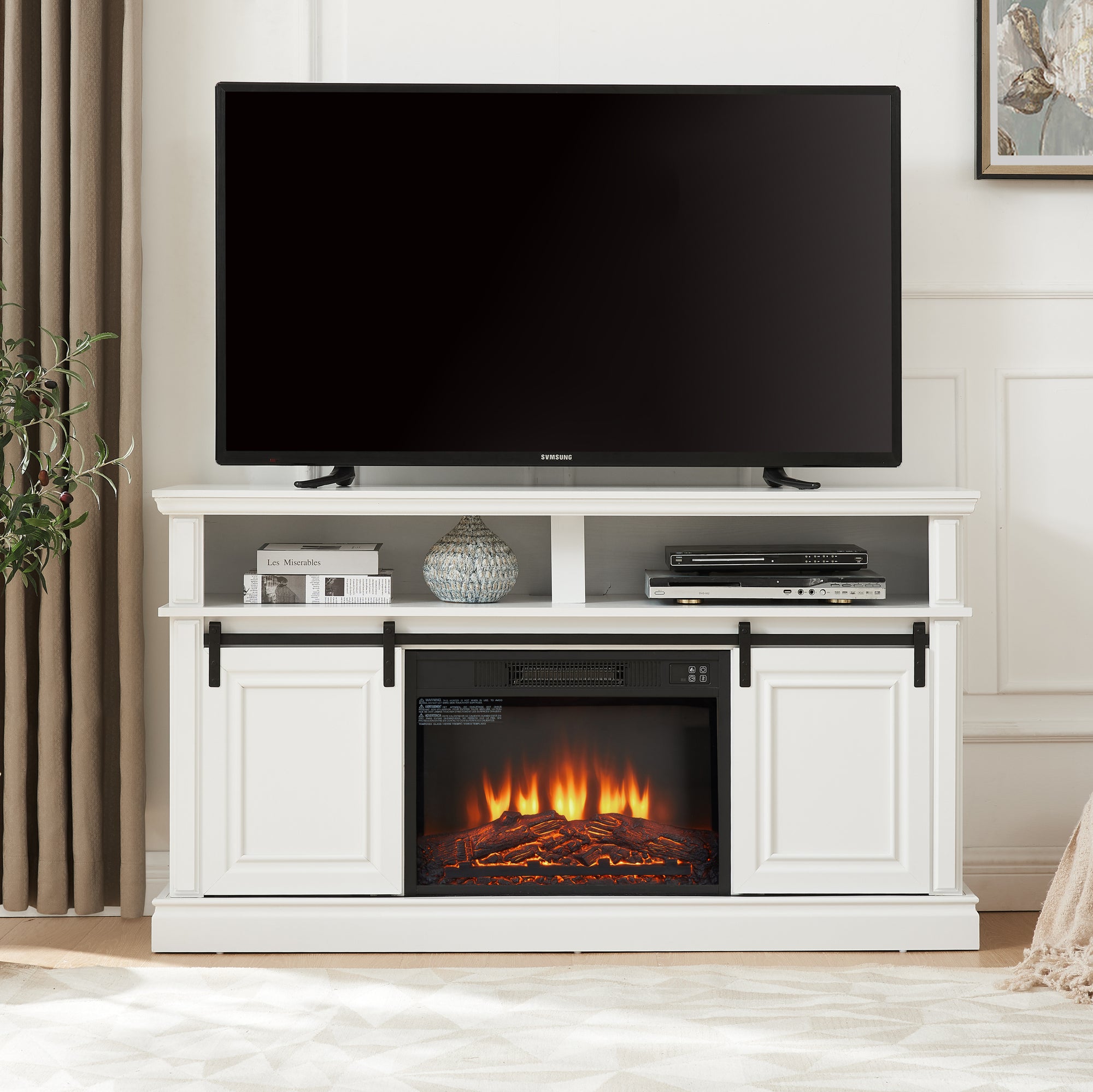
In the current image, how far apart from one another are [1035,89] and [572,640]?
1786 mm

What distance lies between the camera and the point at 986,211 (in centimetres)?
265

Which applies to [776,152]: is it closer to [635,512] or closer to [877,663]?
[635,512]

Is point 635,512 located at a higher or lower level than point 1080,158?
lower

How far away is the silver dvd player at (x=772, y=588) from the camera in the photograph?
2348 millimetres

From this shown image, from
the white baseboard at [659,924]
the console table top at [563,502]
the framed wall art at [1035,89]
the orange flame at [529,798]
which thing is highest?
the framed wall art at [1035,89]

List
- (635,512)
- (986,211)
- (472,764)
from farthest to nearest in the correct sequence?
(986,211), (472,764), (635,512)

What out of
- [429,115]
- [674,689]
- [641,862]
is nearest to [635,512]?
[674,689]

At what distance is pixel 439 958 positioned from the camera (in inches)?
91.0

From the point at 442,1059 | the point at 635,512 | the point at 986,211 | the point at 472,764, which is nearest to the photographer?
the point at 442,1059

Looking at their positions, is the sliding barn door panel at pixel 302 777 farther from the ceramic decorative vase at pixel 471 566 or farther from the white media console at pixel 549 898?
the ceramic decorative vase at pixel 471 566

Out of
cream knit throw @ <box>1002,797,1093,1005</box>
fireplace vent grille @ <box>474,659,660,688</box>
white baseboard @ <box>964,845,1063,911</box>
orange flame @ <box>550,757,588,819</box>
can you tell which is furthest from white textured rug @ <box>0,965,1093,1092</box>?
fireplace vent grille @ <box>474,659,660,688</box>

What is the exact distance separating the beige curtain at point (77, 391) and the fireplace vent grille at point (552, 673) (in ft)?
2.80

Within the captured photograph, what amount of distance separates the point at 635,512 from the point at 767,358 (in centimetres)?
49

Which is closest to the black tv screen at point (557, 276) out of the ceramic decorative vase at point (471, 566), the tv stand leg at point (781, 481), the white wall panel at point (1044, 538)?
the tv stand leg at point (781, 481)
